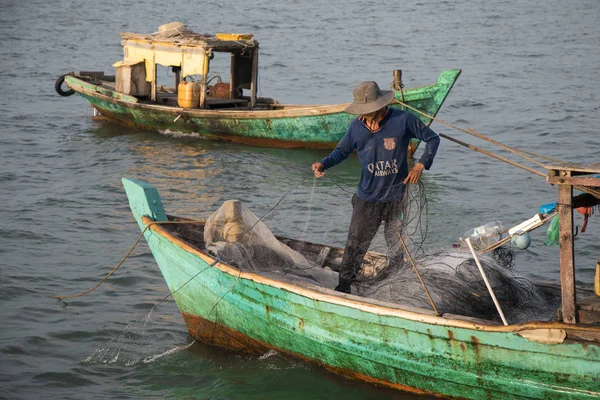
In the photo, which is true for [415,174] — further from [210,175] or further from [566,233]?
[210,175]

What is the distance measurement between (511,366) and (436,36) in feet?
75.8

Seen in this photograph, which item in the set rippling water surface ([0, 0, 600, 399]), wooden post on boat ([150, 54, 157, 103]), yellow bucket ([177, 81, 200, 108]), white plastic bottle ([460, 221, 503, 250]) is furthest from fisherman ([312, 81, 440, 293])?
wooden post on boat ([150, 54, 157, 103])

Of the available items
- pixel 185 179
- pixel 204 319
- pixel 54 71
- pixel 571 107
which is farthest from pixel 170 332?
pixel 54 71

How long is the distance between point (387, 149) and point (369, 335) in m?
1.36

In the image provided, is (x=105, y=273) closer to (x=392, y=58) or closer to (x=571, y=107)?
(x=571, y=107)

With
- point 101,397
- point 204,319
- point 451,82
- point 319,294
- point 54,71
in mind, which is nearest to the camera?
point 319,294

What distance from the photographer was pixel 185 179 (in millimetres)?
12508

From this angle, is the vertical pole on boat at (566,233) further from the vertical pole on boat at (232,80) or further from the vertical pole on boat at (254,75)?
the vertical pole on boat at (232,80)

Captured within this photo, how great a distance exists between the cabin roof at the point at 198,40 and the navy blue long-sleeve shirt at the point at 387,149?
27.3 feet

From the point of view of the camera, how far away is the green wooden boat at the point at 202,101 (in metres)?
13.6

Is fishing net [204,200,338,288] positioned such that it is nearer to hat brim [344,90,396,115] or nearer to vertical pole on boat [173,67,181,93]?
hat brim [344,90,396,115]

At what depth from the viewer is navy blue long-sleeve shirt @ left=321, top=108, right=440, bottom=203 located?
20.4 ft

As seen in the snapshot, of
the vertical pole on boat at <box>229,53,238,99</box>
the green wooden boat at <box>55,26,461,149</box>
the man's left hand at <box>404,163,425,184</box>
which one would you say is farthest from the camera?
the vertical pole on boat at <box>229,53,238,99</box>

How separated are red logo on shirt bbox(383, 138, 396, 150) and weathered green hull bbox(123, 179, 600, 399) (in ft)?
3.76
